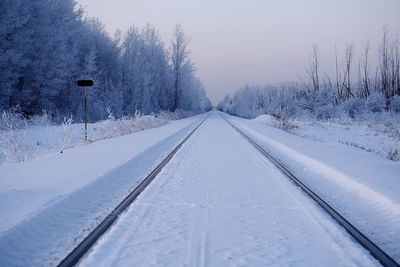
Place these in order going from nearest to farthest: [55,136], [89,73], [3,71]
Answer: [55,136] < [3,71] < [89,73]

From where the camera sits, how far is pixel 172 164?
686 cm

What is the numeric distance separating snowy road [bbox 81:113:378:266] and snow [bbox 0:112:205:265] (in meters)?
0.54

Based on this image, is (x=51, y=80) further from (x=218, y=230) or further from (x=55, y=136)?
(x=218, y=230)

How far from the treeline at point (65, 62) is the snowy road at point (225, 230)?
49.5 ft

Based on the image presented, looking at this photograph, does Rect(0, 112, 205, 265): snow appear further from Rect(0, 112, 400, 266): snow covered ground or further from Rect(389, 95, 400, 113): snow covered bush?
Rect(389, 95, 400, 113): snow covered bush

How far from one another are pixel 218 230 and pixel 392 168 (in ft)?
18.9

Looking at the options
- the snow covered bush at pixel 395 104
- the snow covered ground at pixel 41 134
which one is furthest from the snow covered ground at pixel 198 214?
the snow covered bush at pixel 395 104

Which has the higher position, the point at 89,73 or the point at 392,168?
the point at 89,73

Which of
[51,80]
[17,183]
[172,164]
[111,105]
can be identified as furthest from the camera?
[111,105]

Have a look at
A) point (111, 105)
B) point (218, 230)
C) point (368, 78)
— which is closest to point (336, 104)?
point (368, 78)

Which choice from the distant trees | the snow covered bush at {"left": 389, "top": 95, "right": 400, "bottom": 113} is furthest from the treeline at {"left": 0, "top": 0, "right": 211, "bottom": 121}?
→ the snow covered bush at {"left": 389, "top": 95, "right": 400, "bottom": 113}

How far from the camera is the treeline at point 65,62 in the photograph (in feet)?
48.8

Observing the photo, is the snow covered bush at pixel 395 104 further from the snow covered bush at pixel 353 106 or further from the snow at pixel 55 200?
the snow at pixel 55 200

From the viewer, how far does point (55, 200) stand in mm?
3857
